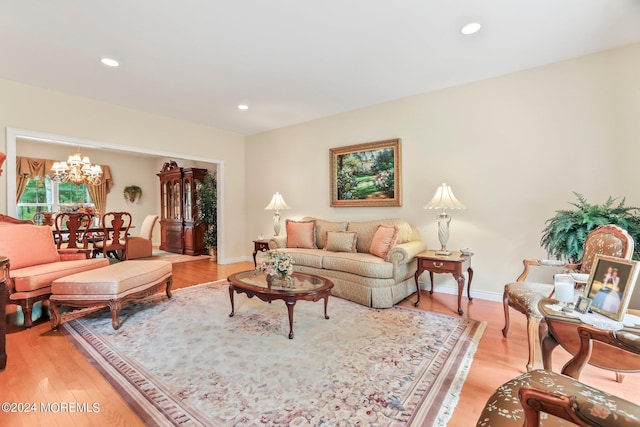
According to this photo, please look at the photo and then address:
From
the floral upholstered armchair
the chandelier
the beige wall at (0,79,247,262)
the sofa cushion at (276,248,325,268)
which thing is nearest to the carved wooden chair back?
the floral upholstered armchair

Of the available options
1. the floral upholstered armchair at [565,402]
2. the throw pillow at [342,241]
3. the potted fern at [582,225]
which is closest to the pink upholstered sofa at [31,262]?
the throw pillow at [342,241]

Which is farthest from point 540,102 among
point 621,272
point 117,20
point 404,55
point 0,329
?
point 0,329

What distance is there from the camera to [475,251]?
372 cm

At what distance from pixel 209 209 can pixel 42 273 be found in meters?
3.89

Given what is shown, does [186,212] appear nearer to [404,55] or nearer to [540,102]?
[404,55]

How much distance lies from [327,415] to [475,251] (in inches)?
115

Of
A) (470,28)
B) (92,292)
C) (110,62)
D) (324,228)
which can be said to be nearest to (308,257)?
(324,228)

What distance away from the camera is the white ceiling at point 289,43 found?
7.70ft

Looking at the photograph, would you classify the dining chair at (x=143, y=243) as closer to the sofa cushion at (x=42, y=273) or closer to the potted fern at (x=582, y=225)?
the sofa cushion at (x=42, y=273)

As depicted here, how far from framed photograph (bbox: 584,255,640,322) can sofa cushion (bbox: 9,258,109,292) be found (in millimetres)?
4398

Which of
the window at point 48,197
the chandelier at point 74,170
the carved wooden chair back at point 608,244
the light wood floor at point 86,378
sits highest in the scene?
the chandelier at point 74,170

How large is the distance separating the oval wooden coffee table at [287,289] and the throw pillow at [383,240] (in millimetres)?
1016

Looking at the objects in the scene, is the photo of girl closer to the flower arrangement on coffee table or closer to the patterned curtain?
the flower arrangement on coffee table

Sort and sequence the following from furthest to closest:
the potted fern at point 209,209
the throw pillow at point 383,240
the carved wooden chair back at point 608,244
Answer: the potted fern at point 209,209, the throw pillow at point 383,240, the carved wooden chair back at point 608,244
